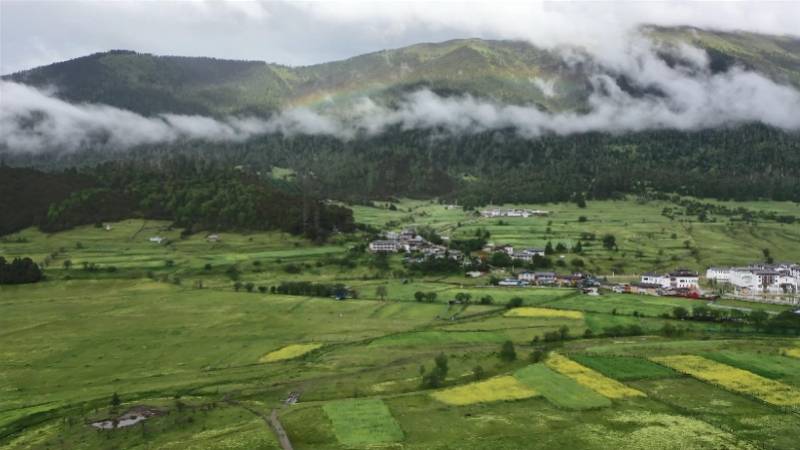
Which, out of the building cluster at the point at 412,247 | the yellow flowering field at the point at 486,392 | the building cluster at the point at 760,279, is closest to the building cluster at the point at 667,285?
the building cluster at the point at 760,279

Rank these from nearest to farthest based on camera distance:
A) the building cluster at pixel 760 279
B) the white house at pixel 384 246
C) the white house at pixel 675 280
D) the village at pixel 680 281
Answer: the village at pixel 680 281 → the building cluster at pixel 760 279 → the white house at pixel 675 280 → the white house at pixel 384 246

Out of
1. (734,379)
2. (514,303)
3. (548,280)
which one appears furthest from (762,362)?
(548,280)

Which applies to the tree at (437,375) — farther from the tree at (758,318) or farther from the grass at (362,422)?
the tree at (758,318)

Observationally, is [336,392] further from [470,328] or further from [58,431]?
[470,328]

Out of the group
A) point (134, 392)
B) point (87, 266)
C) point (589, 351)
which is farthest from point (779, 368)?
point (87, 266)

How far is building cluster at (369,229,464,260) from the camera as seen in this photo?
6043 inches

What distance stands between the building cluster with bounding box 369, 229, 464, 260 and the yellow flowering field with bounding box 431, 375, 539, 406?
79.6 m

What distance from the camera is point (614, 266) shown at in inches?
5763

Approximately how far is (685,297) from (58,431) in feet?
316

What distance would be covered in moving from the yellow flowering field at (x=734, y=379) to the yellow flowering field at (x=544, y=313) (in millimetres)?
24474

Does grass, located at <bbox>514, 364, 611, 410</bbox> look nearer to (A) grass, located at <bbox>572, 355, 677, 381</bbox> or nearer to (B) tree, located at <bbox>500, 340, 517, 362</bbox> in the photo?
(B) tree, located at <bbox>500, 340, 517, 362</bbox>

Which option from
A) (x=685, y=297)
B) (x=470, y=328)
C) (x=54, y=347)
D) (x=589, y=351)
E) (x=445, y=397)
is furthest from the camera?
(x=685, y=297)

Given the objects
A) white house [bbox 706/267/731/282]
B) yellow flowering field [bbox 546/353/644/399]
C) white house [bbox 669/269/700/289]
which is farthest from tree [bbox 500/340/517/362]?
white house [bbox 706/267/731/282]

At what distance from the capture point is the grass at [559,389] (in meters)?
61.9
